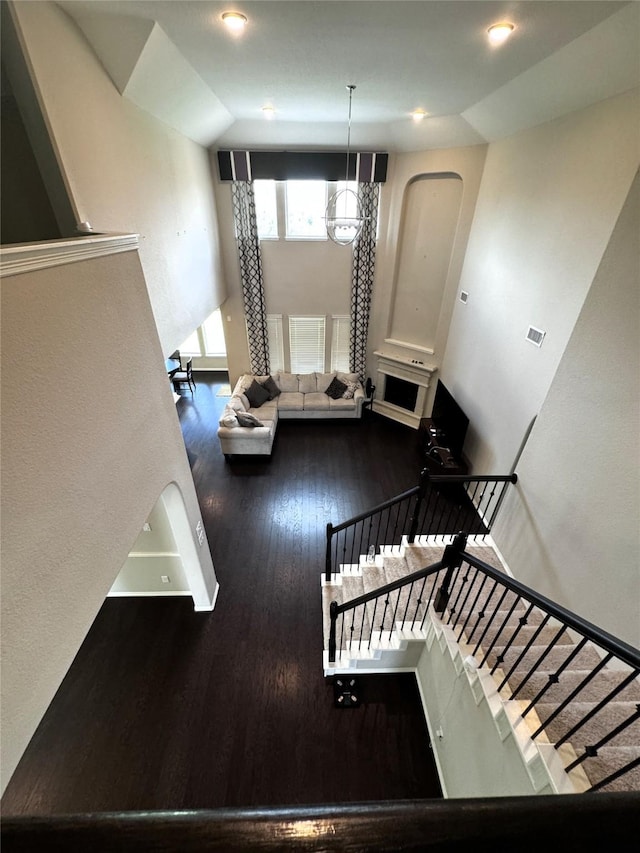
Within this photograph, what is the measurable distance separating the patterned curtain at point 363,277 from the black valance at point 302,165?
10.6 inches

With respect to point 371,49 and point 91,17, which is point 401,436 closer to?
point 371,49

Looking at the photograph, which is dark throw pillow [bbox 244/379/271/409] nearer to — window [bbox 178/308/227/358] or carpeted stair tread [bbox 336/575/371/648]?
window [bbox 178/308/227/358]

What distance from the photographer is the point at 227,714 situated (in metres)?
3.38

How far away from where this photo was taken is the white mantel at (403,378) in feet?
24.5

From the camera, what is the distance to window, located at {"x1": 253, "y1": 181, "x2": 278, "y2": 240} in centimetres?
718

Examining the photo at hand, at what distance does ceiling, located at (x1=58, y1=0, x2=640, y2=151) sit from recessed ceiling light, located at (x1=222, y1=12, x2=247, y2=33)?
0.06 meters

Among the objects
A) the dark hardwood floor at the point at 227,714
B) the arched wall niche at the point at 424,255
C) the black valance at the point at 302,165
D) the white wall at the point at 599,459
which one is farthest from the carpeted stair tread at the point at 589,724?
the black valance at the point at 302,165

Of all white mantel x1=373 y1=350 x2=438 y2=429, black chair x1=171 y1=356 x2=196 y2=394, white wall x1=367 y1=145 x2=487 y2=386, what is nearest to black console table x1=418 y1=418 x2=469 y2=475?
white mantel x1=373 y1=350 x2=438 y2=429

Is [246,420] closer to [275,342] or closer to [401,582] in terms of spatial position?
[275,342]

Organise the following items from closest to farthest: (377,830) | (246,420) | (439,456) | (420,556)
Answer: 1. (377,830)
2. (420,556)
3. (439,456)
4. (246,420)

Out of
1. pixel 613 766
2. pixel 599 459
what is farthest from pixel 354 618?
pixel 599 459

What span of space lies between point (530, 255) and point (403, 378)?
3.72m

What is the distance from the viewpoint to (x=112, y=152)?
349 centimetres

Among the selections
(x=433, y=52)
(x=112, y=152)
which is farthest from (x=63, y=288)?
(x=433, y=52)
